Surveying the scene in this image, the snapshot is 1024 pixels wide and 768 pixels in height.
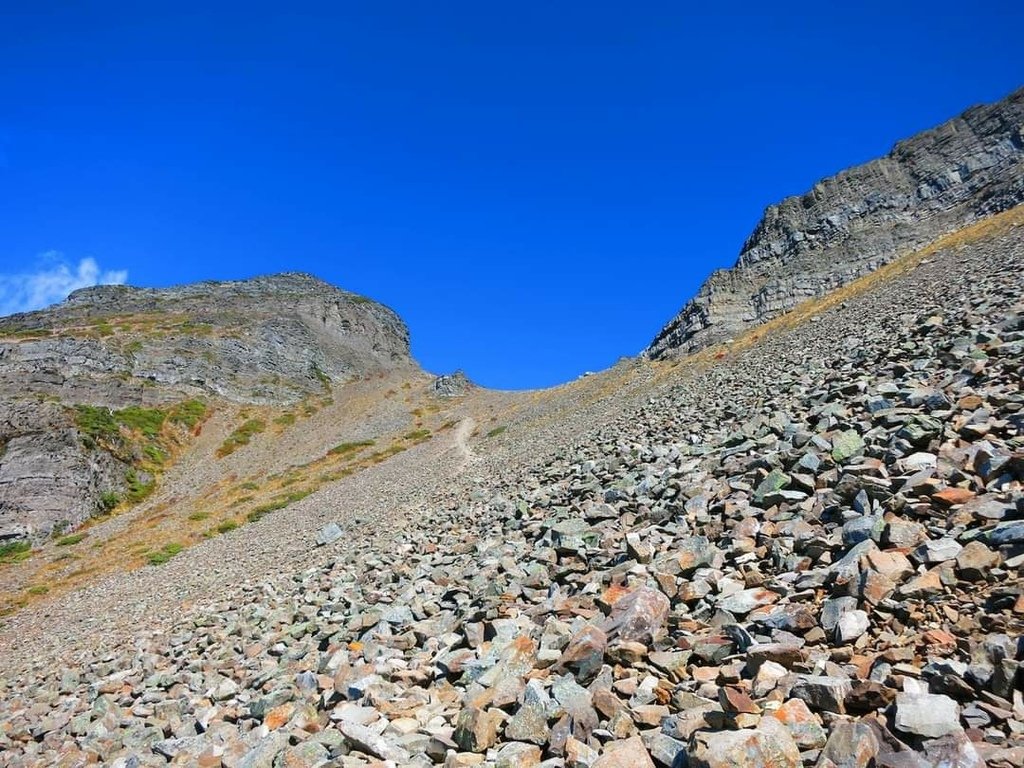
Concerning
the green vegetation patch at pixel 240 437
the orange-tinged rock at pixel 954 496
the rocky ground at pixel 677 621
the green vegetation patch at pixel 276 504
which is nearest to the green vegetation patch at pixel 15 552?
the green vegetation patch at pixel 276 504

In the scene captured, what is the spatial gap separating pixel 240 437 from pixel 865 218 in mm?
79493

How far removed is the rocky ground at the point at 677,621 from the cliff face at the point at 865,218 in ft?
146

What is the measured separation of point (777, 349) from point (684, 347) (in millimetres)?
30995

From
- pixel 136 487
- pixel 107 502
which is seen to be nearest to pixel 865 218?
pixel 107 502

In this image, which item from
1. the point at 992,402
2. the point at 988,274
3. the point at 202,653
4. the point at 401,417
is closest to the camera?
the point at 992,402

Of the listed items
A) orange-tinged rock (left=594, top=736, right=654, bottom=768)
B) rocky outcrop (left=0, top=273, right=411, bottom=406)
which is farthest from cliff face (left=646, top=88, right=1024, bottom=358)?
rocky outcrop (left=0, top=273, right=411, bottom=406)

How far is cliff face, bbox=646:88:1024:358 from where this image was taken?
55.3m

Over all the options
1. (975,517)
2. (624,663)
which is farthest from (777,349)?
(624,663)

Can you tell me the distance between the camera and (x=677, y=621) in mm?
6145

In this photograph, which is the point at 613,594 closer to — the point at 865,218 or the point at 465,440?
the point at 465,440

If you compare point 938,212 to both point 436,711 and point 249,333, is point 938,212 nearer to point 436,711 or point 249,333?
point 436,711

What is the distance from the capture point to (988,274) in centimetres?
1952

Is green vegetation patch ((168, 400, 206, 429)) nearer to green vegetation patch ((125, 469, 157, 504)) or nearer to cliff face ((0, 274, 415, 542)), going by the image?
cliff face ((0, 274, 415, 542))

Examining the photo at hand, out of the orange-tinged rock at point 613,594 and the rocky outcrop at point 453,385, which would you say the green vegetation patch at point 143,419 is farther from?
the orange-tinged rock at point 613,594
